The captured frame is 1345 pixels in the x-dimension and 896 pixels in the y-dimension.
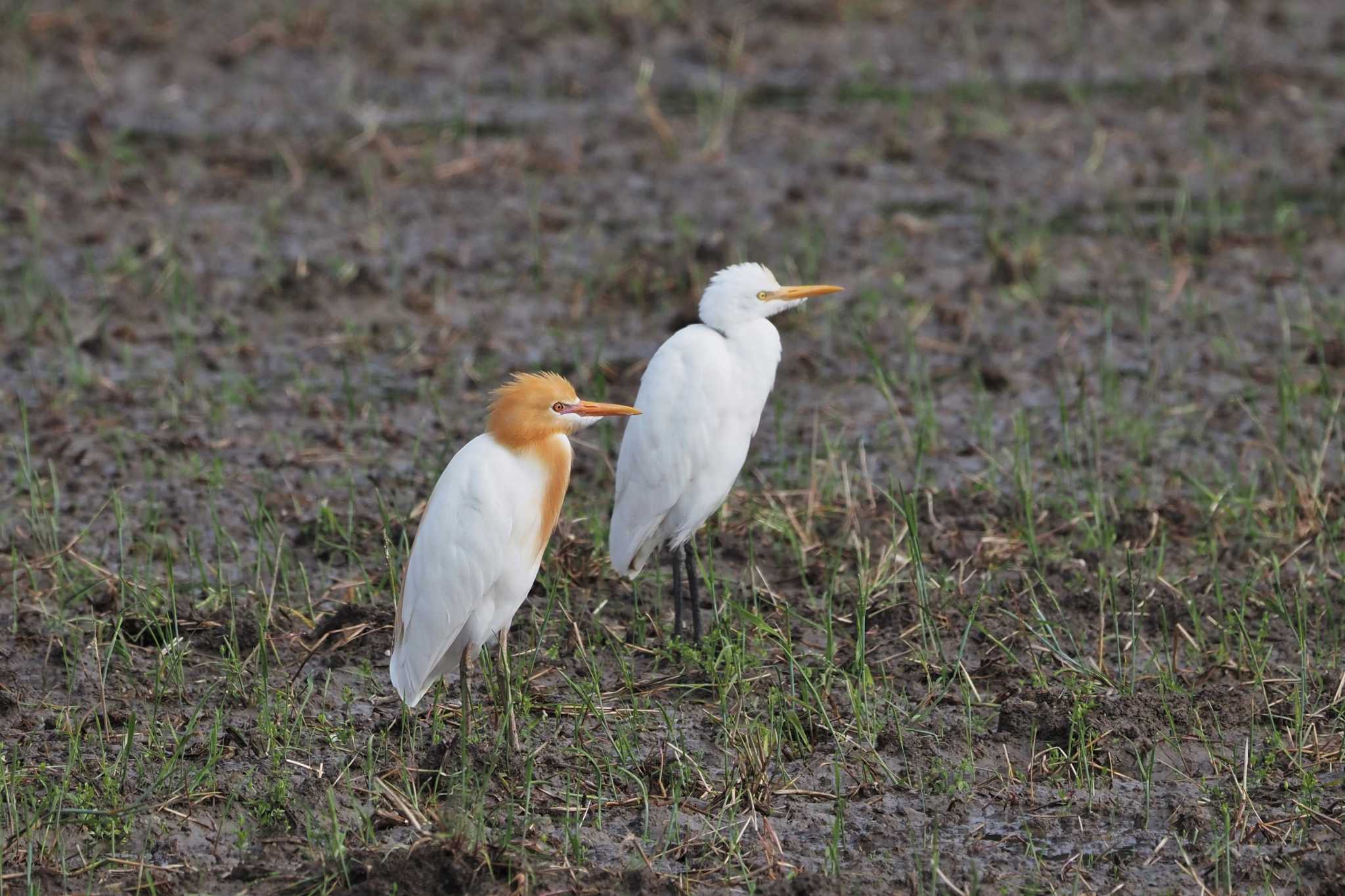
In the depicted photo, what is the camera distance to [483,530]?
4738 mm

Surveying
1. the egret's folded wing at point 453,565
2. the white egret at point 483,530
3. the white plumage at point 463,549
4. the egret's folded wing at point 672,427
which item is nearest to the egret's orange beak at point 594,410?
the white egret at point 483,530

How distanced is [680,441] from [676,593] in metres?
0.48

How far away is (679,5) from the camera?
11969mm

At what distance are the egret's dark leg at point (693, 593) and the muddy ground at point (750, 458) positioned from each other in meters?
0.14

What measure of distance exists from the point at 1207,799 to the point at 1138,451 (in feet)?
7.79

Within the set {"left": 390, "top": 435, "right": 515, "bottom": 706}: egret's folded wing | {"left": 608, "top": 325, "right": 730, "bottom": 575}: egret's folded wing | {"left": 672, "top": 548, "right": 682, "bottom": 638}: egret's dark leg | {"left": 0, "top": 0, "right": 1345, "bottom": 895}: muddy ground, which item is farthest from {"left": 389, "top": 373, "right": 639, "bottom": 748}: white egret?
{"left": 672, "top": 548, "right": 682, "bottom": 638}: egret's dark leg

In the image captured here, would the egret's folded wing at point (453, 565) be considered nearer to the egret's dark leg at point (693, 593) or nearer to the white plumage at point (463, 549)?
the white plumage at point (463, 549)

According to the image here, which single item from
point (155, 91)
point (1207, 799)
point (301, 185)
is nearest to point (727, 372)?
point (1207, 799)

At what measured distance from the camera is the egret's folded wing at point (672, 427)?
555 centimetres

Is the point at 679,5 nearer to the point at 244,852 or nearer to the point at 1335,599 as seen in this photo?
the point at 1335,599

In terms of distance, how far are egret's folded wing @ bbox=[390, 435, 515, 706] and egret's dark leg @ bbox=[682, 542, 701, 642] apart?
97 centimetres

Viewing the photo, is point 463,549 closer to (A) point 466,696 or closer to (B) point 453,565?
(B) point 453,565

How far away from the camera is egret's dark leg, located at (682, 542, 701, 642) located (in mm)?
5594

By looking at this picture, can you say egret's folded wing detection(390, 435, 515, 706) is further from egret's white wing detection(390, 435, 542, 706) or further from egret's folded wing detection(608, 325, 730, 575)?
egret's folded wing detection(608, 325, 730, 575)
